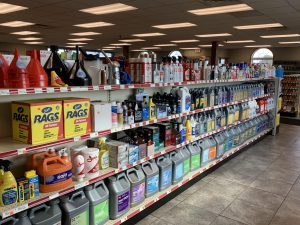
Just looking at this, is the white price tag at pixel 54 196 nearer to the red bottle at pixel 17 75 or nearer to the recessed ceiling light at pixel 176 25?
the red bottle at pixel 17 75

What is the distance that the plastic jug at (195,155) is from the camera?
4.14 meters

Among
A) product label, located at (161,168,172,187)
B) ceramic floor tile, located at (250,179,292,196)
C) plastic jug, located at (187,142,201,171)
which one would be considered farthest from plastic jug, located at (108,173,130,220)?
ceramic floor tile, located at (250,179,292,196)

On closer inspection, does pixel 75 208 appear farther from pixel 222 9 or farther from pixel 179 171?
pixel 222 9

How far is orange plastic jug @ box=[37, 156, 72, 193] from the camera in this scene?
2.18 metres

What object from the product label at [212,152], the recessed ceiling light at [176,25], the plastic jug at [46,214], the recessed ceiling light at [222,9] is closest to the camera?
the plastic jug at [46,214]

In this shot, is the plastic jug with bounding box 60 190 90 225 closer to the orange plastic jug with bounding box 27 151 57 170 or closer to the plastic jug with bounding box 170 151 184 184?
the orange plastic jug with bounding box 27 151 57 170

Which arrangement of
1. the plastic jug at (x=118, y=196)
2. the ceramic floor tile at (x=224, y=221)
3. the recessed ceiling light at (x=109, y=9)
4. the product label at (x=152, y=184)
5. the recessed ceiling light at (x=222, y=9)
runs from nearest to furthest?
1. the plastic jug at (x=118, y=196)
2. the ceramic floor tile at (x=224, y=221)
3. the product label at (x=152, y=184)
4. the recessed ceiling light at (x=222, y=9)
5. the recessed ceiling light at (x=109, y=9)

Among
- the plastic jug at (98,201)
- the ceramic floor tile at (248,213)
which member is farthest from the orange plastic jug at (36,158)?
the ceramic floor tile at (248,213)

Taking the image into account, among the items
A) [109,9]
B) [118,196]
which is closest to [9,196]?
[118,196]

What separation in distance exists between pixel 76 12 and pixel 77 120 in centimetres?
566

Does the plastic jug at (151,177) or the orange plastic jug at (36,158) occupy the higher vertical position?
the orange plastic jug at (36,158)

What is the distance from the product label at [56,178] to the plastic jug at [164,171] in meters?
1.41

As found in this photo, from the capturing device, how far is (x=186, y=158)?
3.96 metres

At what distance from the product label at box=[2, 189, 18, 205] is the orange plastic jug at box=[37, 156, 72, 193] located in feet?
0.78
